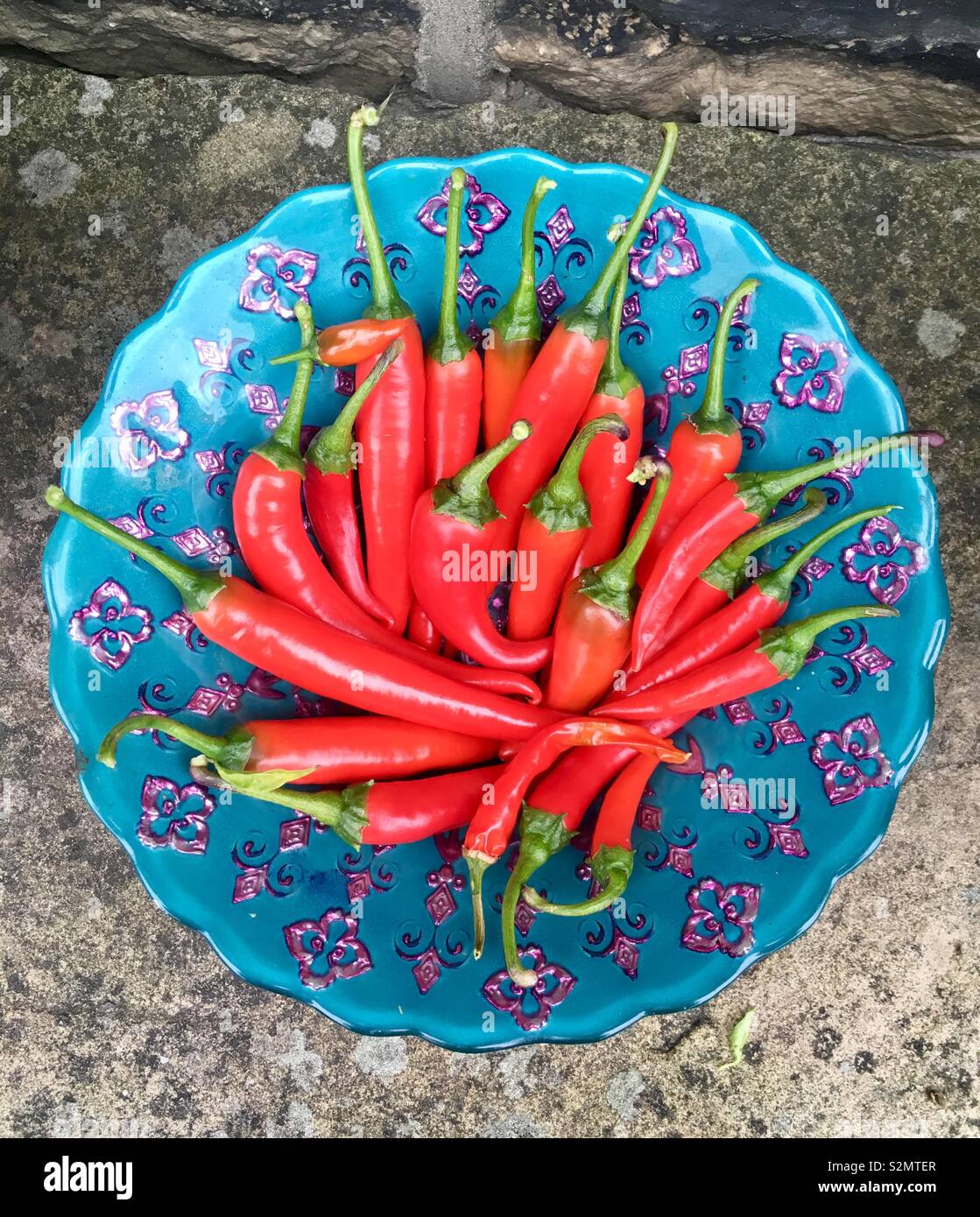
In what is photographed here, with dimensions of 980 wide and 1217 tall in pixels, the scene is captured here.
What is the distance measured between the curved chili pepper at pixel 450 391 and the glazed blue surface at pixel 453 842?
118mm

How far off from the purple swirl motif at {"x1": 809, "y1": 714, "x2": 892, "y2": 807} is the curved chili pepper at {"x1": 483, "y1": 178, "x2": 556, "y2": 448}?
2.09 ft

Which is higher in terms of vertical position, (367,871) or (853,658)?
(853,658)

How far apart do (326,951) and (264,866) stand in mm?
145

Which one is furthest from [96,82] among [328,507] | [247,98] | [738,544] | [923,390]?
[923,390]

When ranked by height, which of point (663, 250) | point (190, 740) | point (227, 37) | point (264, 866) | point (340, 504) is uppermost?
point (227, 37)

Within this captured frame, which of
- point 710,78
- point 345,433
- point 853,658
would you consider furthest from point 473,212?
point 853,658

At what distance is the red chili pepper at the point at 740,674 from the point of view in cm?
148

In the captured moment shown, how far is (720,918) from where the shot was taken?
1.52 m

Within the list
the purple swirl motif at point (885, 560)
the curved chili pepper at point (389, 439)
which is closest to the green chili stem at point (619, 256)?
the curved chili pepper at point (389, 439)

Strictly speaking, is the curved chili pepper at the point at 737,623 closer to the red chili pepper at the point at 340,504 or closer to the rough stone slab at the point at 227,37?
the red chili pepper at the point at 340,504

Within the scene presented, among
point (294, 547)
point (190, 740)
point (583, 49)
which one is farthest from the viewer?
point (583, 49)

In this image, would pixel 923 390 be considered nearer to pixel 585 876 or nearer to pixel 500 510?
pixel 500 510

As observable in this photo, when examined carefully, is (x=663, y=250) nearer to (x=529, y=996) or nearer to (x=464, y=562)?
(x=464, y=562)

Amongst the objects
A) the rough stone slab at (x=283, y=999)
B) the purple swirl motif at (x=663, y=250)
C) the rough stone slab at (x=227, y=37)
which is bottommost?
the rough stone slab at (x=283, y=999)
